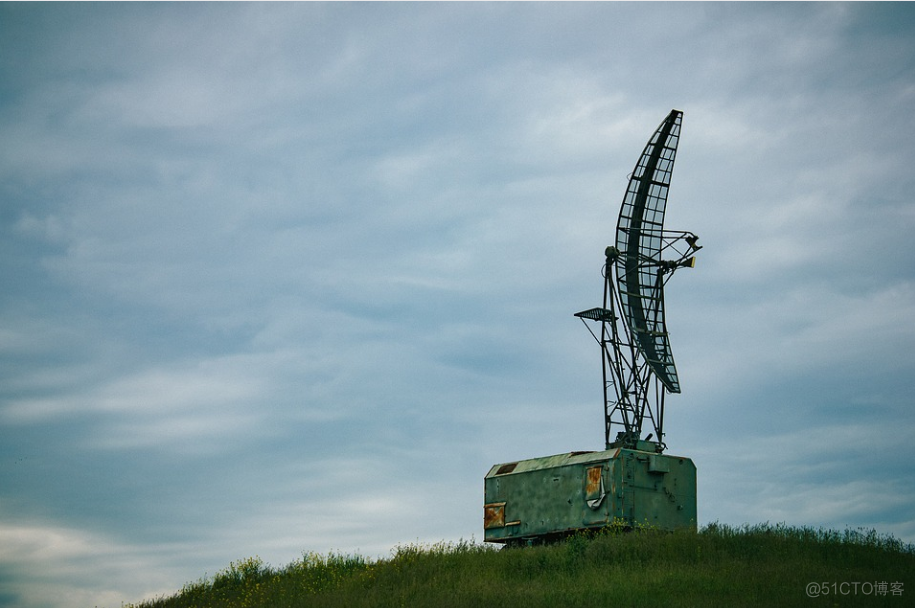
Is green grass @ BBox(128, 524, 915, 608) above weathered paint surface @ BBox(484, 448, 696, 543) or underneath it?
underneath

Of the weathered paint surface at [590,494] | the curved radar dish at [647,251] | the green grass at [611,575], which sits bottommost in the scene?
the green grass at [611,575]

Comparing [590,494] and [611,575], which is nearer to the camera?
[611,575]

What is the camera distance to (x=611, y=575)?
23453 millimetres

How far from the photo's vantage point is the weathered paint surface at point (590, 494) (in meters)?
28.1

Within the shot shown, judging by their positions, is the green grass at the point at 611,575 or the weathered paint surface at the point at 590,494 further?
the weathered paint surface at the point at 590,494

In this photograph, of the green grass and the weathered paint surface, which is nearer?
the green grass

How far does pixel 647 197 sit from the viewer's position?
3170cm

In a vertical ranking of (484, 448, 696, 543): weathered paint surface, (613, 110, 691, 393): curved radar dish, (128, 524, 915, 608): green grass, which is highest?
(613, 110, 691, 393): curved radar dish

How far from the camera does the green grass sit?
68.9 ft

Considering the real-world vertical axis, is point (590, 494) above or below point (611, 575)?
above

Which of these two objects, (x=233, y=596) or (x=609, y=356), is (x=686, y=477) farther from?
(x=233, y=596)

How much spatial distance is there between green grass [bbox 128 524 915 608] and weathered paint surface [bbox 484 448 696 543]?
88cm

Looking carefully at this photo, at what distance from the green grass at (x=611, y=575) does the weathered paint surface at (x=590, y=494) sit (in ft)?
2.89

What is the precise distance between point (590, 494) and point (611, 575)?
519cm
